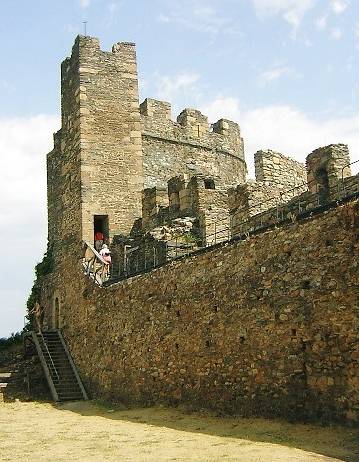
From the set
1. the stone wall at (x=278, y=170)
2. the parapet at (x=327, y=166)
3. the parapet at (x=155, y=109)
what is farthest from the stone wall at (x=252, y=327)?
the parapet at (x=155, y=109)

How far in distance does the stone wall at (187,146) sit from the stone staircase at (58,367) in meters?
6.18

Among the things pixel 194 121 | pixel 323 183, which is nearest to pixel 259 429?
pixel 323 183

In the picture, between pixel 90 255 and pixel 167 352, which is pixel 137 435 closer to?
pixel 167 352

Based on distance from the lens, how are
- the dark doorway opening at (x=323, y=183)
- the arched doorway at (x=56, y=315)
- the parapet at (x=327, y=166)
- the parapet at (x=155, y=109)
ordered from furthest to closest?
the parapet at (x=155, y=109) → the arched doorway at (x=56, y=315) → the dark doorway opening at (x=323, y=183) → the parapet at (x=327, y=166)

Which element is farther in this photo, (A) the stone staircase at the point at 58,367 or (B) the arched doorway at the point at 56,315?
(B) the arched doorway at the point at 56,315

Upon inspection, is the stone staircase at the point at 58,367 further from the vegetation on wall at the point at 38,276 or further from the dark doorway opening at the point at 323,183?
the dark doorway opening at the point at 323,183

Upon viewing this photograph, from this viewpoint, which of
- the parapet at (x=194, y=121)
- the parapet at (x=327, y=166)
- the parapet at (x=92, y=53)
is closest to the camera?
the parapet at (x=327, y=166)

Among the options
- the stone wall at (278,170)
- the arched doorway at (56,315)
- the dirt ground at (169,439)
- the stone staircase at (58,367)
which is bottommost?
the dirt ground at (169,439)

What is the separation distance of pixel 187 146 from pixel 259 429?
1522 centimetres

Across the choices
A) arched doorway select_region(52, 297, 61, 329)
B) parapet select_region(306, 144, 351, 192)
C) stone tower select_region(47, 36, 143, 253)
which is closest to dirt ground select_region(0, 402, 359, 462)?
parapet select_region(306, 144, 351, 192)

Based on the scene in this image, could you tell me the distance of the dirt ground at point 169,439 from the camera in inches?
370

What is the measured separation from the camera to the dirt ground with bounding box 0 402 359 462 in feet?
30.8

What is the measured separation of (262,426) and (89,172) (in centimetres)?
1245

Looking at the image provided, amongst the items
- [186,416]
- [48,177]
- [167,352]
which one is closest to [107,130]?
[48,177]
